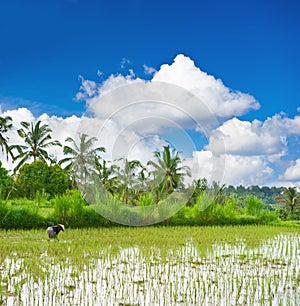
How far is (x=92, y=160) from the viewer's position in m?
16.8

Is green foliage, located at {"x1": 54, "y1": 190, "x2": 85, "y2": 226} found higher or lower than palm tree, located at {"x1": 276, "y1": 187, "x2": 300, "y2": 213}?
lower

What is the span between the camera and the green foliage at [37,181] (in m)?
18.5

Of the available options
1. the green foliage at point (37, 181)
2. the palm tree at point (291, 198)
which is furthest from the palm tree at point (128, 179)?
the palm tree at point (291, 198)

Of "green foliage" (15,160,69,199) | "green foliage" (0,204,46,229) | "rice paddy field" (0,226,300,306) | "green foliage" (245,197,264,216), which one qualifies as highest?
"green foliage" (15,160,69,199)

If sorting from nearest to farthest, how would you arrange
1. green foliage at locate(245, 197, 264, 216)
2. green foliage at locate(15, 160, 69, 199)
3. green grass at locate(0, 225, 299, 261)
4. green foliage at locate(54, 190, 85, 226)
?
green grass at locate(0, 225, 299, 261) → green foliage at locate(54, 190, 85, 226) → green foliage at locate(245, 197, 264, 216) → green foliage at locate(15, 160, 69, 199)

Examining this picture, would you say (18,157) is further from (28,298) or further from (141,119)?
(28,298)

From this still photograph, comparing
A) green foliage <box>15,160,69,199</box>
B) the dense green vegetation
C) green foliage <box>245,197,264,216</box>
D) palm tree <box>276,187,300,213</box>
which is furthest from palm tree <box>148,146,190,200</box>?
palm tree <box>276,187,300,213</box>

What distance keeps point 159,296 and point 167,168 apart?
488 inches

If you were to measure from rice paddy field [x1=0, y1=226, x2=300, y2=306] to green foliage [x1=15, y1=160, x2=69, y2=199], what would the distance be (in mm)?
10262

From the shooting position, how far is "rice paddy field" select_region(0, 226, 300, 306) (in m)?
3.88

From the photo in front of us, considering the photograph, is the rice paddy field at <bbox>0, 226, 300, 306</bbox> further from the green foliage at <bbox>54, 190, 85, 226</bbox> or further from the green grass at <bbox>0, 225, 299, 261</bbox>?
the green foliage at <bbox>54, 190, 85, 226</bbox>

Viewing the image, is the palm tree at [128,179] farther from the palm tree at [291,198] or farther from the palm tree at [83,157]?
the palm tree at [291,198]

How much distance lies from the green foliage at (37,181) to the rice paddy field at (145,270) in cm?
1026

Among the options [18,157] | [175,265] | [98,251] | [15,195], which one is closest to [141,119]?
[98,251]
